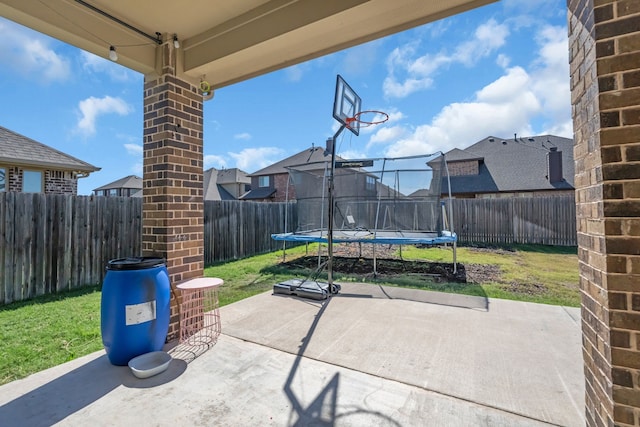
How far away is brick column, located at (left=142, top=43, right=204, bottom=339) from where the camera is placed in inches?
119

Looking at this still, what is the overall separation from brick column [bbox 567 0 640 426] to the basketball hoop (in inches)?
147

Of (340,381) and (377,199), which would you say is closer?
Result: (340,381)

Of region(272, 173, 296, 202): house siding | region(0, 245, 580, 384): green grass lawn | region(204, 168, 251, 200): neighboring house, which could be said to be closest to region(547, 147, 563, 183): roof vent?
region(0, 245, 580, 384): green grass lawn

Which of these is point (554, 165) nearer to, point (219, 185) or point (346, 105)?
point (346, 105)

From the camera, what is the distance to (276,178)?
77.7 feet

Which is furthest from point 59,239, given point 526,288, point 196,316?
point 526,288

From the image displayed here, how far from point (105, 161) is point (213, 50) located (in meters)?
10.9

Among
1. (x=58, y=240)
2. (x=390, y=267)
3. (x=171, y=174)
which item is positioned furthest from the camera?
(x=390, y=267)

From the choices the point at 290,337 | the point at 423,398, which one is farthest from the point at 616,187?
the point at 290,337

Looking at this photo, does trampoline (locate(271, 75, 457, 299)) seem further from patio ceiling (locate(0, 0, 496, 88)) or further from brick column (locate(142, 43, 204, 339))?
patio ceiling (locate(0, 0, 496, 88))

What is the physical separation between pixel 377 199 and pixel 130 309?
23.0ft

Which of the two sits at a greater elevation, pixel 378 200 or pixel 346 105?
pixel 346 105

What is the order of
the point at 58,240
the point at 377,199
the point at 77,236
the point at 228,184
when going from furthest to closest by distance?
the point at 228,184 → the point at 377,199 → the point at 77,236 → the point at 58,240

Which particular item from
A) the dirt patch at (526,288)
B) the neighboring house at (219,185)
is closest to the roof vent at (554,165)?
the dirt patch at (526,288)
